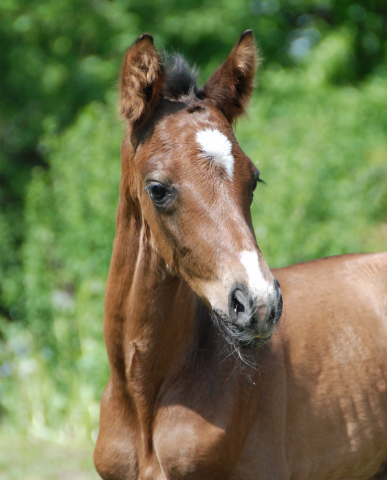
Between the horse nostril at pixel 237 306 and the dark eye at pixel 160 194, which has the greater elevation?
the dark eye at pixel 160 194

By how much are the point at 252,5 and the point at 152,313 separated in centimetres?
955

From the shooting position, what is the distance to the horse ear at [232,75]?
2.69 metres

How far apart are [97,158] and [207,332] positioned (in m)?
4.11

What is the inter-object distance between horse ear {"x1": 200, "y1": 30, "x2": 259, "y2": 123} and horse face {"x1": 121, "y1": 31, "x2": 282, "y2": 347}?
0.37 feet

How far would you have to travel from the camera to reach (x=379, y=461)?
10.5 feet

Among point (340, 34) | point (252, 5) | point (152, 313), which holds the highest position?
point (252, 5)

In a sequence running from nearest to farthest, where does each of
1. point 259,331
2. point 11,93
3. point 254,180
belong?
point 259,331, point 254,180, point 11,93

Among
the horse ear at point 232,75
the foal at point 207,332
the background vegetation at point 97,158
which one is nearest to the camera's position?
the foal at point 207,332

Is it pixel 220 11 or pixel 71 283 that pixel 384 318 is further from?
pixel 220 11

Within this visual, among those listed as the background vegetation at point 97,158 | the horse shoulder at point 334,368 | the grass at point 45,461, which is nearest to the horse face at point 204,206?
the horse shoulder at point 334,368

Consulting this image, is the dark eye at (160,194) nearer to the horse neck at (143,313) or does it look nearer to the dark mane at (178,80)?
the horse neck at (143,313)

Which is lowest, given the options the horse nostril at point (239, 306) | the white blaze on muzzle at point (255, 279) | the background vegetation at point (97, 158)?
the horse nostril at point (239, 306)

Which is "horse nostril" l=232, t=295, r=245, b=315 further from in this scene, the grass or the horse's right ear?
the grass

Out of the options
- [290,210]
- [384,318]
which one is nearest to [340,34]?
[290,210]
